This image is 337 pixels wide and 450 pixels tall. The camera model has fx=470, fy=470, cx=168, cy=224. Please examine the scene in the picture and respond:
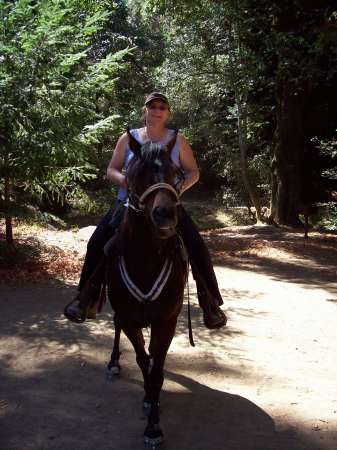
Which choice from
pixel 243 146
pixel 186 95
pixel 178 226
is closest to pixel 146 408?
pixel 178 226

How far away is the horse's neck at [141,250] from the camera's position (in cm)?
369

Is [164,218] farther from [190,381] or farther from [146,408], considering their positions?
[190,381]

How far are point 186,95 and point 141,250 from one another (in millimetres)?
20454

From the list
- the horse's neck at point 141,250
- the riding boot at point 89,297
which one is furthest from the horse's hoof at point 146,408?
the horse's neck at point 141,250

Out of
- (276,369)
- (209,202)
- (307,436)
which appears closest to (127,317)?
(307,436)

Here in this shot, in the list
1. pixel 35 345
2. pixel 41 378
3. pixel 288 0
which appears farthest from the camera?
pixel 288 0

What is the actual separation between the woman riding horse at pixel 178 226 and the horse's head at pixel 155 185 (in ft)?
1.82

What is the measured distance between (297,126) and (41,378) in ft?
50.4

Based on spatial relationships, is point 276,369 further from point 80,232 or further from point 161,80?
point 161,80

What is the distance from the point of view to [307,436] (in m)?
4.06

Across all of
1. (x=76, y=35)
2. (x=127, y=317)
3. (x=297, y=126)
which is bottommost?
(x=127, y=317)

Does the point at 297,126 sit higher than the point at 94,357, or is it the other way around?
the point at 297,126

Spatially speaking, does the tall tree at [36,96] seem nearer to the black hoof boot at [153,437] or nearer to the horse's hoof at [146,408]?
the horse's hoof at [146,408]

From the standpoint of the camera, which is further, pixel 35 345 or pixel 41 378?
pixel 35 345
